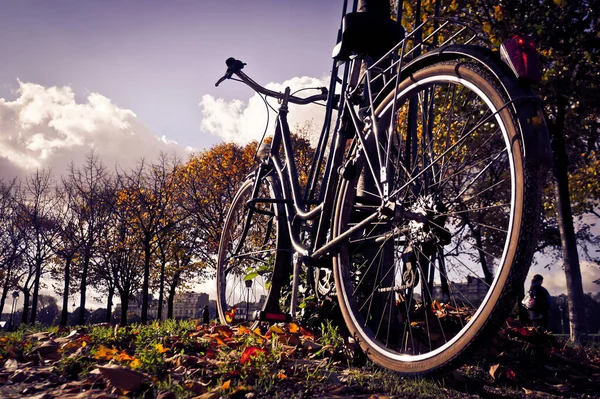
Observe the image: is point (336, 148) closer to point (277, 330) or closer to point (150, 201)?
point (277, 330)

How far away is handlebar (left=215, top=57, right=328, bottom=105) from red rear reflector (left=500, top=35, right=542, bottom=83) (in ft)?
8.55

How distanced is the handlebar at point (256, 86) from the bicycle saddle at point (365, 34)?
1066mm

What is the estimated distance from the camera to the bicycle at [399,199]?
1.97m

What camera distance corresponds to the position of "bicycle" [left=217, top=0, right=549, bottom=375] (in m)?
1.97

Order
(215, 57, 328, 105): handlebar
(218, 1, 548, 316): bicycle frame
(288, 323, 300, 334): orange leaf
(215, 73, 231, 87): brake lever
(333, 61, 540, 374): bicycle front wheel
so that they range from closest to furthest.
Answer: (333, 61, 540, 374): bicycle front wheel → (218, 1, 548, 316): bicycle frame → (288, 323, 300, 334): orange leaf → (215, 57, 328, 105): handlebar → (215, 73, 231, 87): brake lever

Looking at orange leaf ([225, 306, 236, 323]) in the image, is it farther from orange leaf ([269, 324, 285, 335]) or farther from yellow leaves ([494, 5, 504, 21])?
Answer: yellow leaves ([494, 5, 504, 21])

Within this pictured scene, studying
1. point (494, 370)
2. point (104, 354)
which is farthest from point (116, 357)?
point (494, 370)

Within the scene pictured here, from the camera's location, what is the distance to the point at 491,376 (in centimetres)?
309

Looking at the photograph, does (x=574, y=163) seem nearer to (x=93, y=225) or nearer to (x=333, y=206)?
(x=333, y=206)

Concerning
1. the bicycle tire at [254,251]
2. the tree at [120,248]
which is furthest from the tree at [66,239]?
the bicycle tire at [254,251]

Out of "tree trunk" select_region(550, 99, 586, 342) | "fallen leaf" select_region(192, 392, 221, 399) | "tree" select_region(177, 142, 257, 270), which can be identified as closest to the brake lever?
"fallen leaf" select_region(192, 392, 221, 399)

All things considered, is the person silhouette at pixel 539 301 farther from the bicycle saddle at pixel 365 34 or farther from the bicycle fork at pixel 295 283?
the bicycle saddle at pixel 365 34

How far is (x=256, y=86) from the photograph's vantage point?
472 centimetres

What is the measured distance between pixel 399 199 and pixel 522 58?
0.95 metres
